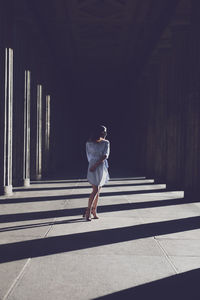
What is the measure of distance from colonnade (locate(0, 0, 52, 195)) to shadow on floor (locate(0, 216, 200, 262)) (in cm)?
645

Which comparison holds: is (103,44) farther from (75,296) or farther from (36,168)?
(75,296)

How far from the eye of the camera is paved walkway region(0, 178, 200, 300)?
4.09m

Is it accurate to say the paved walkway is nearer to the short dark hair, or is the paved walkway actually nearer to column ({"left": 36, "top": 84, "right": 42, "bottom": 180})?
the short dark hair

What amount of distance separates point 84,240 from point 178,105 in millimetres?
11402

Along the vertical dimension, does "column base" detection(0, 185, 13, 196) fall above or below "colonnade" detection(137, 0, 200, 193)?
below

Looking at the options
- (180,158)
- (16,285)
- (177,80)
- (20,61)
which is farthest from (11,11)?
(16,285)

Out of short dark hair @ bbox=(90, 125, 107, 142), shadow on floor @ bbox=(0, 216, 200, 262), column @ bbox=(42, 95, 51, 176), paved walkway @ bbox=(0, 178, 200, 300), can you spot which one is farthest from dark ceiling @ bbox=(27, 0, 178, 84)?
shadow on floor @ bbox=(0, 216, 200, 262)

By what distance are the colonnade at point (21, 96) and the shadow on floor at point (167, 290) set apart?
9155 millimetres

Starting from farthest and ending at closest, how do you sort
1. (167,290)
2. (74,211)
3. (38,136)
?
1. (38,136)
2. (74,211)
3. (167,290)

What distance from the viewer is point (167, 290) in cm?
409

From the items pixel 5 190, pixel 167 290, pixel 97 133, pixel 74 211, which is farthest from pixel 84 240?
pixel 5 190

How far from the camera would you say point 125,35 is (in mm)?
22016

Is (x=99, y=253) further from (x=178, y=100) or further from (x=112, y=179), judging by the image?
(x=112, y=179)

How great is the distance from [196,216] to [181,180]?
7188mm
